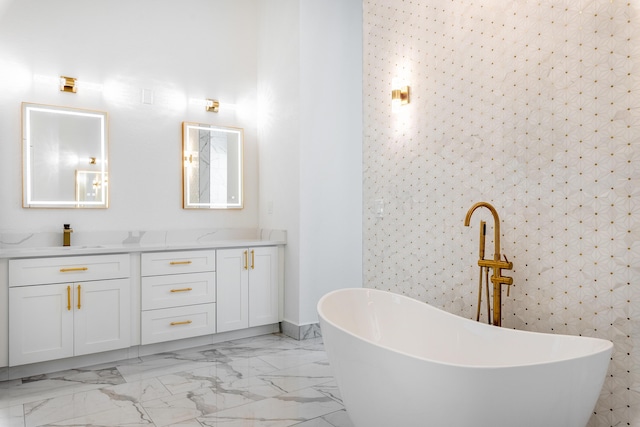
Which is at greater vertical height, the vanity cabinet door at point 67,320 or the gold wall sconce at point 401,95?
the gold wall sconce at point 401,95

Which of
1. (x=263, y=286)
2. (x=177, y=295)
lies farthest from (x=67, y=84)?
(x=263, y=286)

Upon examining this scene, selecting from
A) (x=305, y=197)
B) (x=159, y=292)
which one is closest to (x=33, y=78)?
(x=159, y=292)

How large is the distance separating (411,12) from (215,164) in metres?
2.26

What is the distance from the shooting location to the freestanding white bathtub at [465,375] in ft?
4.32

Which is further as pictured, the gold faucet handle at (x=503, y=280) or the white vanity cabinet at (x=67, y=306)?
the white vanity cabinet at (x=67, y=306)

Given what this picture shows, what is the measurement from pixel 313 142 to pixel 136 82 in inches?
63.0

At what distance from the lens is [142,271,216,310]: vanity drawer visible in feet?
10.8

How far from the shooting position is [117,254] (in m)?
3.14

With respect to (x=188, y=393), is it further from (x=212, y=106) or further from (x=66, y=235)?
(x=212, y=106)

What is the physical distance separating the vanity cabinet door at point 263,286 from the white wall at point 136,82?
573 mm

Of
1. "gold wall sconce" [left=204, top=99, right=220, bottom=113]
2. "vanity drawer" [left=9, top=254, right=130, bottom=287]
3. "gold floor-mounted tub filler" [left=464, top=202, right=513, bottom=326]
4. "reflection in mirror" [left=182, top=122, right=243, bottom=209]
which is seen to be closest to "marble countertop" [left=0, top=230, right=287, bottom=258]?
"vanity drawer" [left=9, top=254, right=130, bottom=287]

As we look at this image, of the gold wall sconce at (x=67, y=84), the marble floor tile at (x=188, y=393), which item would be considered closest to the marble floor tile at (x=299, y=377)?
the marble floor tile at (x=188, y=393)

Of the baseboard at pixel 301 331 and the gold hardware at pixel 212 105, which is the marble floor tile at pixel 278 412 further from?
the gold hardware at pixel 212 105

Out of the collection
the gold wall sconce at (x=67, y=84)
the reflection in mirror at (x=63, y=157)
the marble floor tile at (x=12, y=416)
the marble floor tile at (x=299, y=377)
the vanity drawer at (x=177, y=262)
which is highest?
the gold wall sconce at (x=67, y=84)
